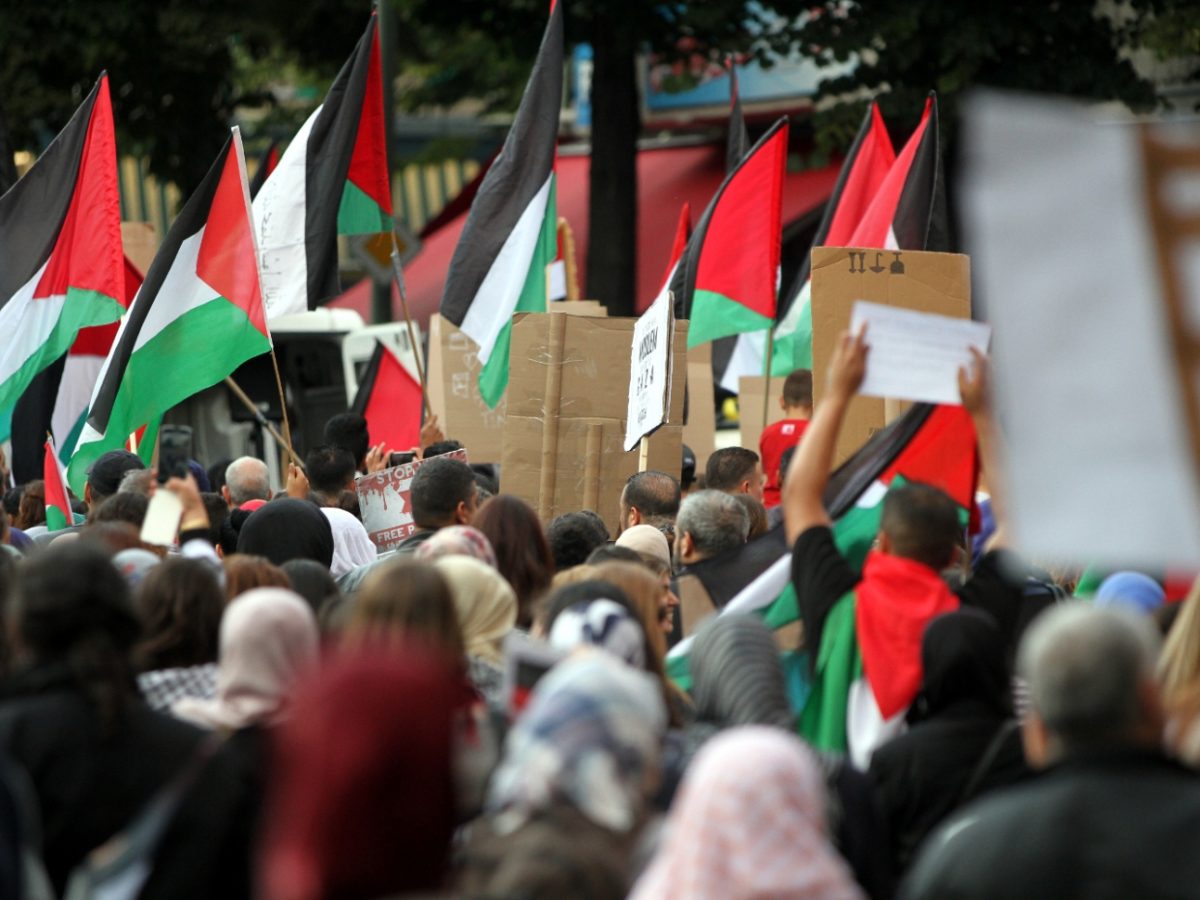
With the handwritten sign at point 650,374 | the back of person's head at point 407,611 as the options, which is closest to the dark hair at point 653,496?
the handwritten sign at point 650,374

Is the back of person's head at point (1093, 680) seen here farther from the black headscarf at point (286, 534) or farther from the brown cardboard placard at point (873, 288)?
the brown cardboard placard at point (873, 288)

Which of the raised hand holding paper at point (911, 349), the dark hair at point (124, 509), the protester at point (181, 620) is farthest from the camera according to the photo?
the dark hair at point (124, 509)

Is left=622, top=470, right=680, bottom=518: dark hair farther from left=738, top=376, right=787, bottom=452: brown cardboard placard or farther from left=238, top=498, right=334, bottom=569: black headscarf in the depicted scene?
left=738, top=376, right=787, bottom=452: brown cardboard placard

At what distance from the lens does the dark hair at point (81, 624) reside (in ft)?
12.3

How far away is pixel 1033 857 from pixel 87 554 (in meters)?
1.99

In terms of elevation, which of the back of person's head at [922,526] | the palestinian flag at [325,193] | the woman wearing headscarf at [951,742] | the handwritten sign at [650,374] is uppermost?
the palestinian flag at [325,193]

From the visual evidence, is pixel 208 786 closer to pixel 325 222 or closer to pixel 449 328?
pixel 325 222

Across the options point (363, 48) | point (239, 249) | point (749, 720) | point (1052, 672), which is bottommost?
point (749, 720)

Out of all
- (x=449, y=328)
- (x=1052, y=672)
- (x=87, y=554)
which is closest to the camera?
(x=1052, y=672)

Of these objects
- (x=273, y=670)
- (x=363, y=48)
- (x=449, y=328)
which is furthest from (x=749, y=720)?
(x=449, y=328)

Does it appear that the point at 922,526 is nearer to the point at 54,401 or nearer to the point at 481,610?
the point at 481,610

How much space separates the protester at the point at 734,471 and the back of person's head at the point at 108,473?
7.88 ft

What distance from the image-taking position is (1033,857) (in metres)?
2.98

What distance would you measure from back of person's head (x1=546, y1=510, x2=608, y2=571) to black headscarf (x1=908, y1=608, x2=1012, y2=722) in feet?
7.89
